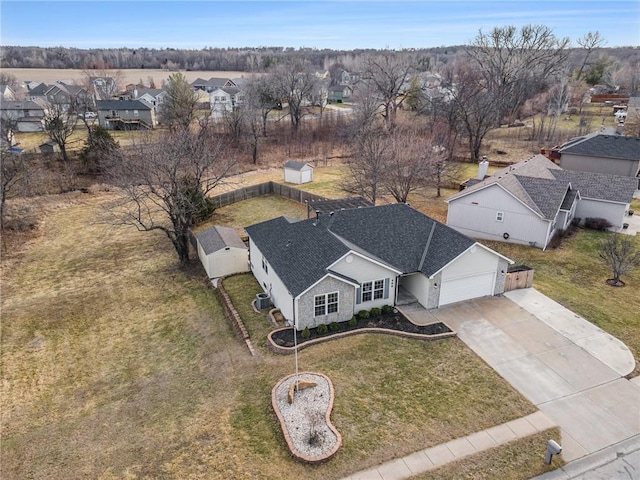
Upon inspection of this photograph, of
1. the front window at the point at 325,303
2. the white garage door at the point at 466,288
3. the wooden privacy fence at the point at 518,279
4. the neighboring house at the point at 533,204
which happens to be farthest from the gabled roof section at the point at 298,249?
the neighboring house at the point at 533,204

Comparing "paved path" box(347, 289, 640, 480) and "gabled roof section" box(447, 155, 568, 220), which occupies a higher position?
"gabled roof section" box(447, 155, 568, 220)

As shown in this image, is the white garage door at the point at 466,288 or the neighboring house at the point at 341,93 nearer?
the white garage door at the point at 466,288

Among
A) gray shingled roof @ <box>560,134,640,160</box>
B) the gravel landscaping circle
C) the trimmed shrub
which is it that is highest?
gray shingled roof @ <box>560,134,640,160</box>

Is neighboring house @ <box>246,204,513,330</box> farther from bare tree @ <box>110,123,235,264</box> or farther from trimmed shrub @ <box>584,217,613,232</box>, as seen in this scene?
trimmed shrub @ <box>584,217,613,232</box>

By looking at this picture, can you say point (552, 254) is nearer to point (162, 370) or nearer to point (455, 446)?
point (455, 446)

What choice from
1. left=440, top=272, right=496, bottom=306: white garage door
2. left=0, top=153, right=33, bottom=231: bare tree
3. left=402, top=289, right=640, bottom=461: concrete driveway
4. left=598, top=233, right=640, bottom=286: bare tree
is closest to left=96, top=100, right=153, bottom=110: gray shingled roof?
left=0, top=153, right=33, bottom=231: bare tree

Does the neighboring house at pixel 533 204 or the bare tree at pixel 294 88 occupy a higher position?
the bare tree at pixel 294 88

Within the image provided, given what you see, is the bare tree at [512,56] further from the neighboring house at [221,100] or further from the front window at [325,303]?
the front window at [325,303]
